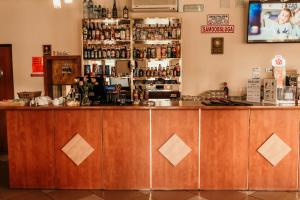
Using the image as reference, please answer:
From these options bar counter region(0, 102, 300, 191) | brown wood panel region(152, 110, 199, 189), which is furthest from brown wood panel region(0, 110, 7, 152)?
brown wood panel region(152, 110, 199, 189)

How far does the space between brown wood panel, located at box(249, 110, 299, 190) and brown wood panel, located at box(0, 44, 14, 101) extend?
4.91 m

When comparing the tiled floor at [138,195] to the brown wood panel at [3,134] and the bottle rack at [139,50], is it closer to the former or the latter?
the brown wood panel at [3,134]

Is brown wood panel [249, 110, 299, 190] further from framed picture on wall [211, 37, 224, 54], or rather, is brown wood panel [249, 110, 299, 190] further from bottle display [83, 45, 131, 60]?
bottle display [83, 45, 131, 60]

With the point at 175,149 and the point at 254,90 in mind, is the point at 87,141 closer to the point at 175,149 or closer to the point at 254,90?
the point at 175,149

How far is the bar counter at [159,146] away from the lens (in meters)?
3.95

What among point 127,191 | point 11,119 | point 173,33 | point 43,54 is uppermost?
point 173,33

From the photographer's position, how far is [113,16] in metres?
6.06

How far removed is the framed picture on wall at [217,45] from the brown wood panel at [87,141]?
3231mm

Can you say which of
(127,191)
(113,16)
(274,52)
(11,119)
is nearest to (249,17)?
(274,52)

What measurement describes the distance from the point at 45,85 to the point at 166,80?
2529 millimetres

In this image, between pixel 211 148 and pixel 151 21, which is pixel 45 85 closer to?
pixel 151 21

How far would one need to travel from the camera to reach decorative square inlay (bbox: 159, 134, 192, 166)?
3.97 m

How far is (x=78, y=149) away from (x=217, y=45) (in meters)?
3.65

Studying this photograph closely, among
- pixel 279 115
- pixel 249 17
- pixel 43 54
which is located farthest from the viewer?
pixel 43 54
